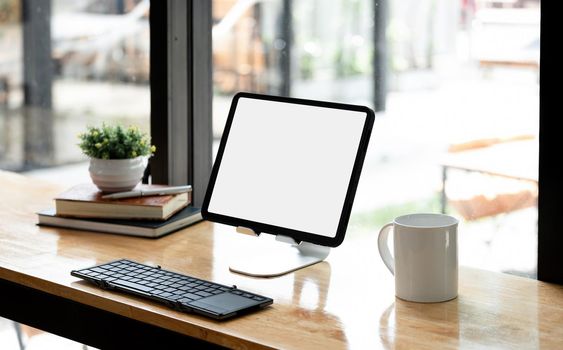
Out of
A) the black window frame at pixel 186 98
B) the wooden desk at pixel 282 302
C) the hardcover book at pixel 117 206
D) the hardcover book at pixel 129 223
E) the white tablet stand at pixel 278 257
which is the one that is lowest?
the wooden desk at pixel 282 302

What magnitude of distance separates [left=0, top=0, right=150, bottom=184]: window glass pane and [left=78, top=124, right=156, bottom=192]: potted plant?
42 cm

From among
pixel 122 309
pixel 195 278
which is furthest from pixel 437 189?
pixel 122 309

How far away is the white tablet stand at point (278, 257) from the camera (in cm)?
196

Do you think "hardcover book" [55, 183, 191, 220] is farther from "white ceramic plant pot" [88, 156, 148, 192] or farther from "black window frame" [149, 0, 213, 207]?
"black window frame" [149, 0, 213, 207]

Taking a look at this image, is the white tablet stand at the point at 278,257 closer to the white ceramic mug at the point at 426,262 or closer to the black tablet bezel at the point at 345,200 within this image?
the black tablet bezel at the point at 345,200

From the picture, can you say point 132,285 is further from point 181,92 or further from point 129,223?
point 181,92

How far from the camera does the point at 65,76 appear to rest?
3.09m

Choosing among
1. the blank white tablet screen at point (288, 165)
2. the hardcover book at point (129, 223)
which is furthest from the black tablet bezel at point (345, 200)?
the hardcover book at point (129, 223)

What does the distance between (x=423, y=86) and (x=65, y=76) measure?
1.39 metres

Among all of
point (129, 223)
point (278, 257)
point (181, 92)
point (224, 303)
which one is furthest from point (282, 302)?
point (181, 92)

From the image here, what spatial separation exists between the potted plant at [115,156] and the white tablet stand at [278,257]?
0.35 metres

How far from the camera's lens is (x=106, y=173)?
7.50 ft

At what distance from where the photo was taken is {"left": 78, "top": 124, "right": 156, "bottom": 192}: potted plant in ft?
7.51

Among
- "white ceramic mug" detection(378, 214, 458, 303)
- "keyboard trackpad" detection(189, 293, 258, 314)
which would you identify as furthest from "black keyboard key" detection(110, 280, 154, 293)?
"white ceramic mug" detection(378, 214, 458, 303)
